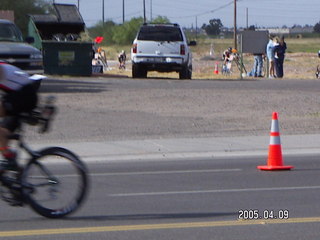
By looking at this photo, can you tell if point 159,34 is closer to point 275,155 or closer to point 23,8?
point 275,155

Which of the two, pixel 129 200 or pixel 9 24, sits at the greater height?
pixel 9 24

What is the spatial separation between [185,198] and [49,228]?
7.50ft

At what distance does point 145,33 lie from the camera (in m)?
30.5

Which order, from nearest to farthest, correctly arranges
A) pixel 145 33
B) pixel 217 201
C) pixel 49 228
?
pixel 49 228
pixel 217 201
pixel 145 33

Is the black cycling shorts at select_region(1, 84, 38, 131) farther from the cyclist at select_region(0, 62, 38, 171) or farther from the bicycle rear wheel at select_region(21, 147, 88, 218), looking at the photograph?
the bicycle rear wheel at select_region(21, 147, 88, 218)

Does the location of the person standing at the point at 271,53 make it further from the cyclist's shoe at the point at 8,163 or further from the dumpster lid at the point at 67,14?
the cyclist's shoe at the point at 8,163

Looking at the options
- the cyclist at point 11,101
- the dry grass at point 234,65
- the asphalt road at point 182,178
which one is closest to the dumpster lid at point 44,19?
the dry grass at point 234,65

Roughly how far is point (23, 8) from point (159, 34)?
28.6m

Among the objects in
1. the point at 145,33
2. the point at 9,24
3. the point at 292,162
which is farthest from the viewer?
the point at 145,33

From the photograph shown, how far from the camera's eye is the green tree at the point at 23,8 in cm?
5438

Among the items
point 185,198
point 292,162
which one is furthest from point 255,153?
point 185,198

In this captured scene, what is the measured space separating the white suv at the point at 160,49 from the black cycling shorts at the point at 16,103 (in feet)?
72.3

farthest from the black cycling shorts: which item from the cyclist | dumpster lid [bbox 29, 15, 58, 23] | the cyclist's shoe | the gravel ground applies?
dumpster lid [bbox 29, 15, 58, 23]

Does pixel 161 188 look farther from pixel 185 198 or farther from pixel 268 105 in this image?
pixel 268 105
